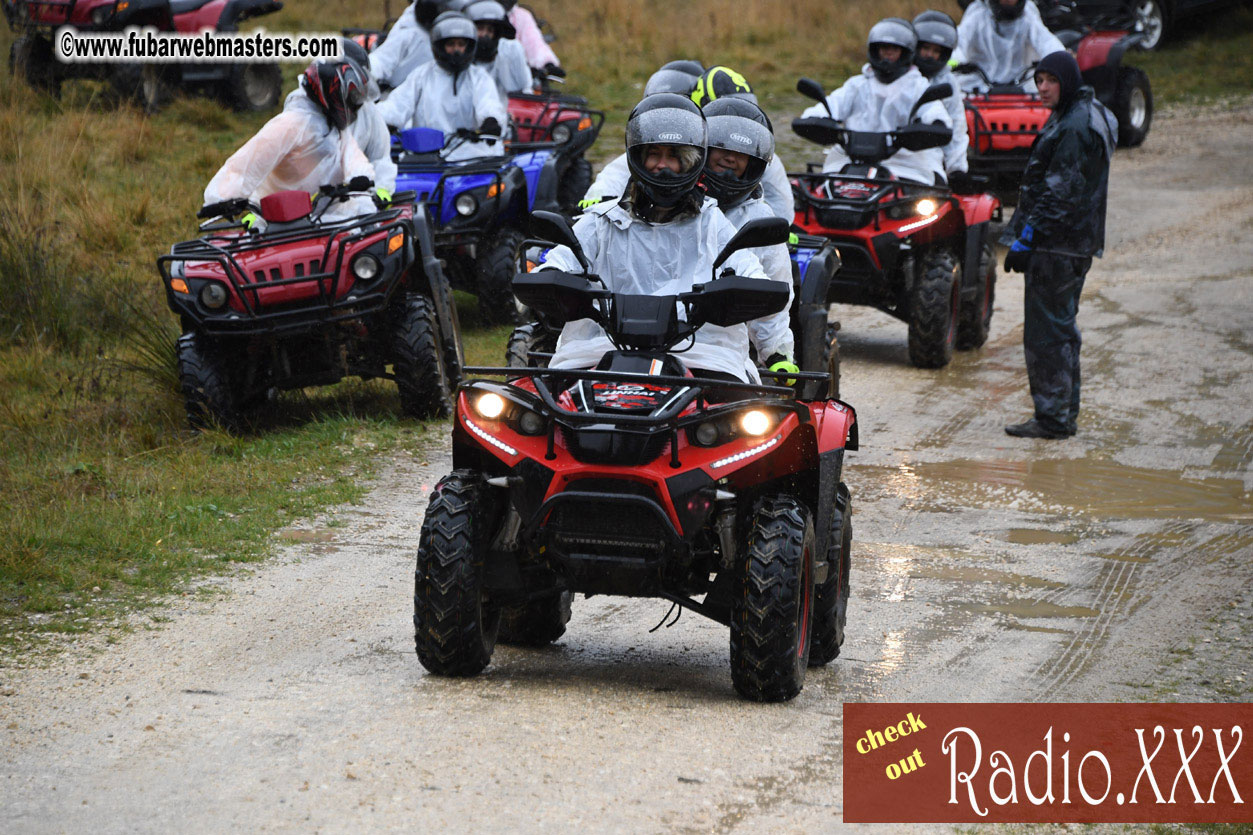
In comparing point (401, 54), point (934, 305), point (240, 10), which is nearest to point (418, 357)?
point (934, 305)

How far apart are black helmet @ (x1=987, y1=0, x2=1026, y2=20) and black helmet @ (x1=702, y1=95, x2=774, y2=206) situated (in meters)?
8.15

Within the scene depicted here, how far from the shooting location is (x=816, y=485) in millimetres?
5500

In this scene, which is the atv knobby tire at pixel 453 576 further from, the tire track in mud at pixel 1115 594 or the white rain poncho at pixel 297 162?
the white rain poncho at pixel 297 162

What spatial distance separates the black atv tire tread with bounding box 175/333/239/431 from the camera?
9.12 meters

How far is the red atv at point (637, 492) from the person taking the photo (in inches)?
199

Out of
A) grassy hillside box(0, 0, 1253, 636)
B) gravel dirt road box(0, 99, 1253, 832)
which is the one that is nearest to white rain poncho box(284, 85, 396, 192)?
grassy hillside box(0, 0, 1253, 636)

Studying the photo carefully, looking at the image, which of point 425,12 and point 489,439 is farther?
point 425,12

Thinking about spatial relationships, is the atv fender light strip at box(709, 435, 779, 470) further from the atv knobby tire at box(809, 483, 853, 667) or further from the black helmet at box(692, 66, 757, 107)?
the black helmet at box(692, 66, 757, 107)

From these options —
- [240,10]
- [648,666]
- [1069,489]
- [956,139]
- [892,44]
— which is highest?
[240,10]

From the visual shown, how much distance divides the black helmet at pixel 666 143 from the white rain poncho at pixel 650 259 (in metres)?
0.12

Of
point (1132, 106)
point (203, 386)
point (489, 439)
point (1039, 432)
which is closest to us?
point (489, 439)

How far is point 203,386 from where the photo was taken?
9133 millimetres

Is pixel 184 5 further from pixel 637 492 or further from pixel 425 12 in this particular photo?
pixel 637 492

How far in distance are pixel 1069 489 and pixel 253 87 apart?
12.6 m
